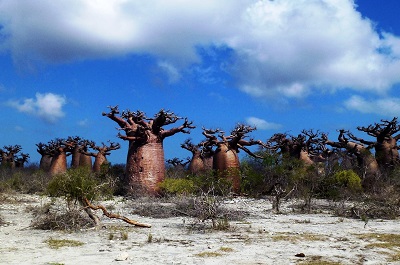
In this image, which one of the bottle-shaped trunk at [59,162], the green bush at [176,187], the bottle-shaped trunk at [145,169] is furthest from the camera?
the bottle-shaped trunk at [59,162]

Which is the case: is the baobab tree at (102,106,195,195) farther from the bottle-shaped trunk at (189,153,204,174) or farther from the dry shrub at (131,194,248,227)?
the bottle-shaped trunk at (189,153,204,174)

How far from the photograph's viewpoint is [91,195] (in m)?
10.3

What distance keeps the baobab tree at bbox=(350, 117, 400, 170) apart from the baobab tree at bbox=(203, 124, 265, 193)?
242 inches

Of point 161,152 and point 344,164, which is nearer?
point 161,152

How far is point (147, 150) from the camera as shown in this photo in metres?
17.9

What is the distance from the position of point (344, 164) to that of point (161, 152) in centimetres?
881

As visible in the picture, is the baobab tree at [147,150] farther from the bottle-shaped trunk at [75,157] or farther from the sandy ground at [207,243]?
the bottle-shaped trunk at [75,157]

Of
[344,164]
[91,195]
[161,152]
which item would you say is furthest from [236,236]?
[344,164]

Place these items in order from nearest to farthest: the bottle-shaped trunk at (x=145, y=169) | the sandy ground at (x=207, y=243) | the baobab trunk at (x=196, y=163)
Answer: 1. the sandy ground at (x=207, y=243)
2. the bottle-shaped trunk at (x=145, y=169)
3. the baobab trunk at (x=196, y=163)

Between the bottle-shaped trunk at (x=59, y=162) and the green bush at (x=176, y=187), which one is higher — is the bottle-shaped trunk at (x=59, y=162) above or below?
above

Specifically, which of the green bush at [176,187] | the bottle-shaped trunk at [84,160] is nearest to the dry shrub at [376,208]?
the green bush at [176,187]

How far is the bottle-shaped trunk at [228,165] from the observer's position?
19.1m

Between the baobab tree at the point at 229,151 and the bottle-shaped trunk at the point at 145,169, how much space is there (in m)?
2.55

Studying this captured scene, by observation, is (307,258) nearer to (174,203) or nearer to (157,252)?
(157,252)
